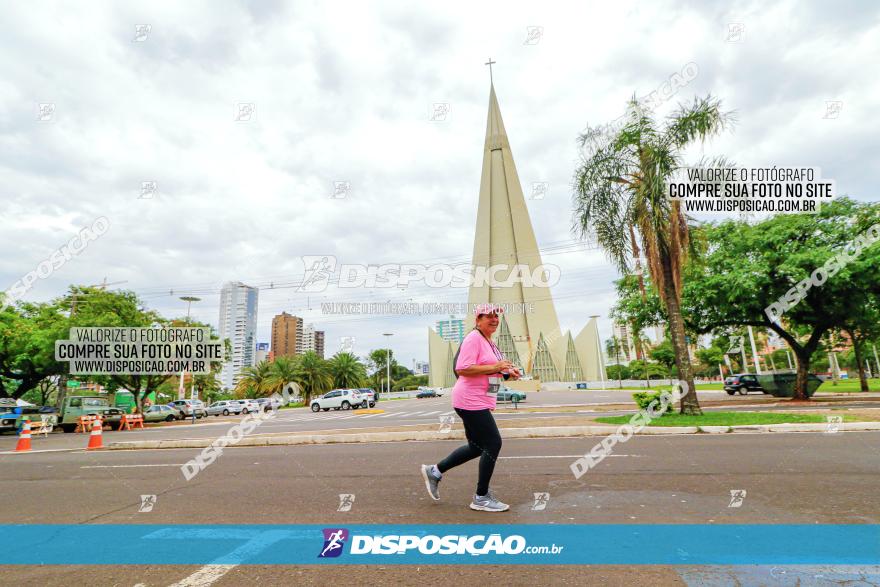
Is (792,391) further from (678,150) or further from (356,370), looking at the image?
(356,370)

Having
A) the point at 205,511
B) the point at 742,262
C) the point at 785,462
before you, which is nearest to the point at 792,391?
the point at 742,262

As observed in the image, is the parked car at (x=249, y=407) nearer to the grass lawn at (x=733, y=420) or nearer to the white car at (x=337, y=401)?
the white car at (x=337, y=401)

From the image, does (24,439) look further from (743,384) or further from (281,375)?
(281,375)

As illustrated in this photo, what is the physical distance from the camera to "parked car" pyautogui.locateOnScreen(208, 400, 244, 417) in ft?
125

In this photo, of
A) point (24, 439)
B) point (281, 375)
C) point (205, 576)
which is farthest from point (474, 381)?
point (281, 375)

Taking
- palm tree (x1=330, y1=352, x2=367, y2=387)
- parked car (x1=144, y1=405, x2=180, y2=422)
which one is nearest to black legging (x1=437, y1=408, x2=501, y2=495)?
parked car (x1=144, y1=405, x2=180, y2=422)

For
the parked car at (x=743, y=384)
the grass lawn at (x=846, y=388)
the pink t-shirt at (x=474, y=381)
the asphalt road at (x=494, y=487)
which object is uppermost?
the pink t-shirt at (x=474, y=381)

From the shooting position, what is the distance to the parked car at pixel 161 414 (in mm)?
28720

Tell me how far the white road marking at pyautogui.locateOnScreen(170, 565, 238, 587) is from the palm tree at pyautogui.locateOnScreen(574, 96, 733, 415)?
39.5 ft

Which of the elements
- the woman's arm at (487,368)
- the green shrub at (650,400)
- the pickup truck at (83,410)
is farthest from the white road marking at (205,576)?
the pickup truck at (83,410)

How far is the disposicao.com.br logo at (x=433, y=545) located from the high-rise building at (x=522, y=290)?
81.1 metres

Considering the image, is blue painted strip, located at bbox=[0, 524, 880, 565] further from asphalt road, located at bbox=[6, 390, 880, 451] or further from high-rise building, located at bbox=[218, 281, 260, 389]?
high-rise building, located at bbox=[218, 281, 260, 389]

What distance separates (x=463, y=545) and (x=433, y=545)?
215 mm

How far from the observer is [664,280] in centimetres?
1274
